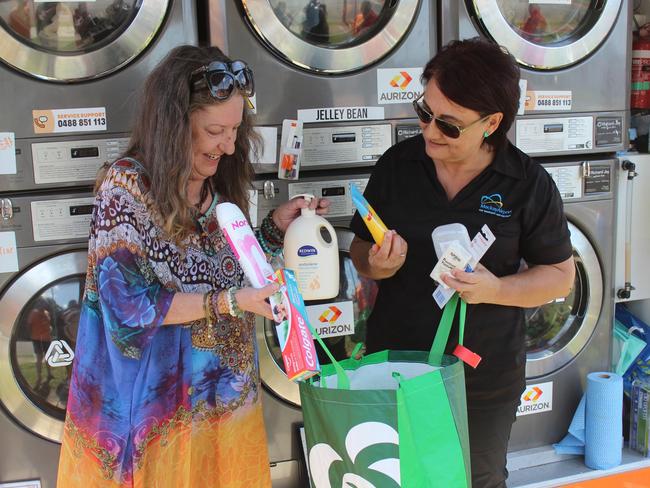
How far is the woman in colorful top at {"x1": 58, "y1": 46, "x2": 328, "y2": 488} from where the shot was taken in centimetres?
145

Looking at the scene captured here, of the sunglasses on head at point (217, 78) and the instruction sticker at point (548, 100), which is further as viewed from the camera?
the instruction sticker at point (548, 100)

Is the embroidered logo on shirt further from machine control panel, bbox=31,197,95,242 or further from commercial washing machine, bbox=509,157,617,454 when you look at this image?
machine control panel, bbox=31,197,95,242

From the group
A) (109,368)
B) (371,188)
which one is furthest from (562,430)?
(109,368)

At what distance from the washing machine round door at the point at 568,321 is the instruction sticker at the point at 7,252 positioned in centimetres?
199

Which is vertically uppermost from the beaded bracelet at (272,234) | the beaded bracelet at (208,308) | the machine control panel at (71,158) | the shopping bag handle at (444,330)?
the machine control panel at (71,158)

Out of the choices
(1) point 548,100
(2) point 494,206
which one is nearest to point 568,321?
(1) point 548,100

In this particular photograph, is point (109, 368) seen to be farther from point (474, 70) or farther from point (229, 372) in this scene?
point (474, 70)

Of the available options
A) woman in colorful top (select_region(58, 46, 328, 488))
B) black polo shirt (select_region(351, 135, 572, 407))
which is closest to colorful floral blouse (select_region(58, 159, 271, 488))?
woman in colorful top (select_region(58, 46, 328, 488))

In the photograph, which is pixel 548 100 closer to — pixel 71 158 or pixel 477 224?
pixel 477 224

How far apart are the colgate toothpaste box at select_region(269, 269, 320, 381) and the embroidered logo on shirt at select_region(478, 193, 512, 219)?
613mm

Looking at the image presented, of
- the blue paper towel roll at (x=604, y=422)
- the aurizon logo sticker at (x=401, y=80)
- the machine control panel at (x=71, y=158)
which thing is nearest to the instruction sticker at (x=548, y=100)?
the aurizon logo sticker at (x=401, y=80)

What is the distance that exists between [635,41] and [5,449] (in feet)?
9.81

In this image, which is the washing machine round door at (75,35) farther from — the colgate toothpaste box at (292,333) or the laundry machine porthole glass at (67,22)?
the colgate toothpaste box at (292,333)

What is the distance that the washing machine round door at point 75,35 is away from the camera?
208 cm
